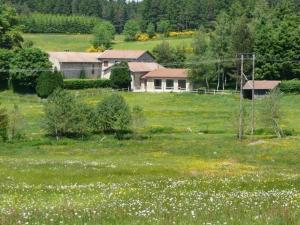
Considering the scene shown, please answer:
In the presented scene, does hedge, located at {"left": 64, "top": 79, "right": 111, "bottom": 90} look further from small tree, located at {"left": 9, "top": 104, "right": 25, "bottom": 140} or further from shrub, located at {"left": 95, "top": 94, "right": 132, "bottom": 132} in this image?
small tree, located at {"left": 9, "top": 104, "right": 25, "bottom": 140}

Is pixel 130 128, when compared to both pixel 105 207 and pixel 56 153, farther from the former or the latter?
pixel 105 207

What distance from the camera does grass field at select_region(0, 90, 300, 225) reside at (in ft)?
48.8

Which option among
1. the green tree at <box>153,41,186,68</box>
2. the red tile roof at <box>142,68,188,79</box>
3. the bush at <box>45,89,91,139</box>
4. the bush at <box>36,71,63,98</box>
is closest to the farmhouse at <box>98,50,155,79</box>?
the green tree at <box>153,41,186,68</box>

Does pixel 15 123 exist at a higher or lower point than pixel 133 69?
lower

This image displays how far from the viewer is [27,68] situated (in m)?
109

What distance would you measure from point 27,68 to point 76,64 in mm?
26391

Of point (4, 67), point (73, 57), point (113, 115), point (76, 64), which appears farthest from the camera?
point (73, 57)

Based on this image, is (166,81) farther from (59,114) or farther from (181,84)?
(59,114)

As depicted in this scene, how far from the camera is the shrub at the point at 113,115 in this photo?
2677 inches

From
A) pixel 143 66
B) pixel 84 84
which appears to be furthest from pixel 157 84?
pixel 84 84

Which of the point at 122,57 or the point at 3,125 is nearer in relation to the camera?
the point at 3,125

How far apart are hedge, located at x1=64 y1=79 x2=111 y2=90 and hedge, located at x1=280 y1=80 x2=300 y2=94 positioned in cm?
3071

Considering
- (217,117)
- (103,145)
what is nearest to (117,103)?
(103,145)

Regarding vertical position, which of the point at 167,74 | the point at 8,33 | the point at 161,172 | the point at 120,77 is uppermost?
the point at 8,33
